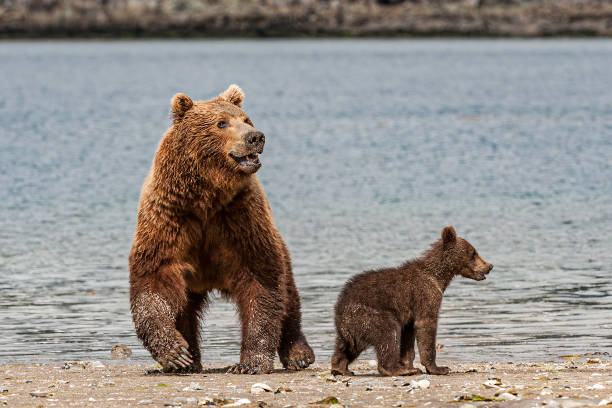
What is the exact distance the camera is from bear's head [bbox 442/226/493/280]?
905 cm

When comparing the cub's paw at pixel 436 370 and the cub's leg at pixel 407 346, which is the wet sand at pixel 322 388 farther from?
the cub's leg at pixel 407 346

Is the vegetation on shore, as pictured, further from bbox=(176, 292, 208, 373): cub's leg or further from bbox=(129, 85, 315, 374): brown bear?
bbox=(129, 85, 315, 374): brown bear

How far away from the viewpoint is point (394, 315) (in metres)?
8.60

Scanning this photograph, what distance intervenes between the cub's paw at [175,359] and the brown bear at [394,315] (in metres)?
1.11

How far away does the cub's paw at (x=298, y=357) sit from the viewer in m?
9.55

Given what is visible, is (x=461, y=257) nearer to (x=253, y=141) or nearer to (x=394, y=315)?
(x=394, y=315)

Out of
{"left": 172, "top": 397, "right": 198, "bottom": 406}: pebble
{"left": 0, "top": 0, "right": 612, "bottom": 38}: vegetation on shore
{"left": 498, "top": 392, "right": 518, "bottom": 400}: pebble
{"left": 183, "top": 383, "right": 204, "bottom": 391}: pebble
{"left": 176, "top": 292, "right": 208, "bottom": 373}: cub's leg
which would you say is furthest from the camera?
{"left": 0, "top": 0, "right": 612, "bottom": 38}: vegetation on shore

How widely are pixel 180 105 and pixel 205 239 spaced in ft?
3.42

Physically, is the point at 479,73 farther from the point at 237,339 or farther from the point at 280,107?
the point at 237,339

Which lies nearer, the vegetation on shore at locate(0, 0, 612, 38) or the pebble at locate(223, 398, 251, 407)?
the pebble at locate(223, 398, 251, 407)

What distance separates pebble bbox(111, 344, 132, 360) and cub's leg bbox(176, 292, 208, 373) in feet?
3.72

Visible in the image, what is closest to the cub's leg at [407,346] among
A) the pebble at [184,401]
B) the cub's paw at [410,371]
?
the cub's paw at [410,371]

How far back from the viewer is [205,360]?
10.2m

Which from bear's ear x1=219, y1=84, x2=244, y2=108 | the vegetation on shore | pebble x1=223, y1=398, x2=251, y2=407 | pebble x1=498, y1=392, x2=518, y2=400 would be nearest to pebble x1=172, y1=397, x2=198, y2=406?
pebble x1=223, y1=398, x2=251, y2=407
